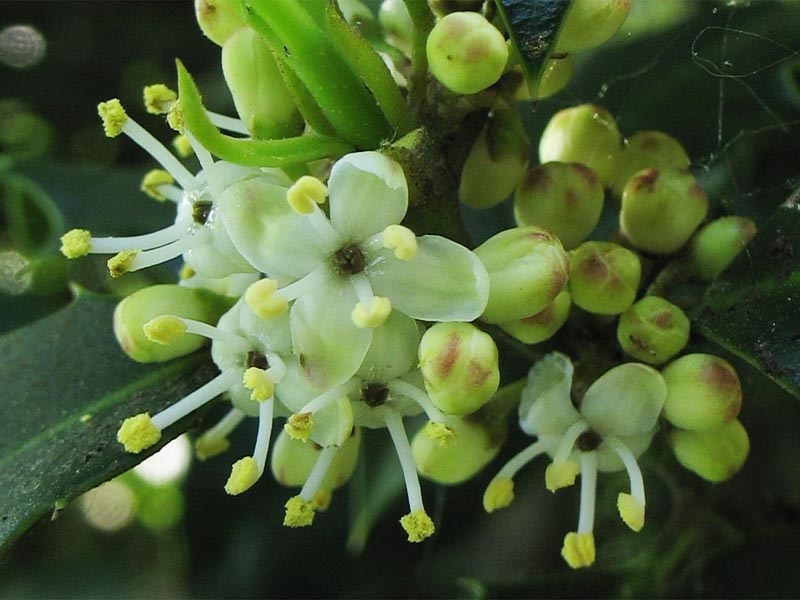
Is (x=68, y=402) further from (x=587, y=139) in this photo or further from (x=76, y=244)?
(x=587, y=139)

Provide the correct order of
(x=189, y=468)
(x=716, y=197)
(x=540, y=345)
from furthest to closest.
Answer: (x=189, y=468) → (x=716, y=197) → (x=540, y=345)

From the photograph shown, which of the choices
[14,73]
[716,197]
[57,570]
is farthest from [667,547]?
[14,73]

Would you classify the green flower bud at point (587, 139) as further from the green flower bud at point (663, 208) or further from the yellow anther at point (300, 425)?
the yellow anther at point (300, 425)

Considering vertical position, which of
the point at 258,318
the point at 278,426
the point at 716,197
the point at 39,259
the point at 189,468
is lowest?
the point at 189,468

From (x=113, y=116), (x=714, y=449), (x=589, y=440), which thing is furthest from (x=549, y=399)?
(x=113, y=116)

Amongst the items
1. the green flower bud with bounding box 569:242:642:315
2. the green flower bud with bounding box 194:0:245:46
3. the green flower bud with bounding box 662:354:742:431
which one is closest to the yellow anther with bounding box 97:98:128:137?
the green flower bud with bounding box 194:0:245:46

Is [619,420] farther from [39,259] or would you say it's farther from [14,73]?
[14,73]
